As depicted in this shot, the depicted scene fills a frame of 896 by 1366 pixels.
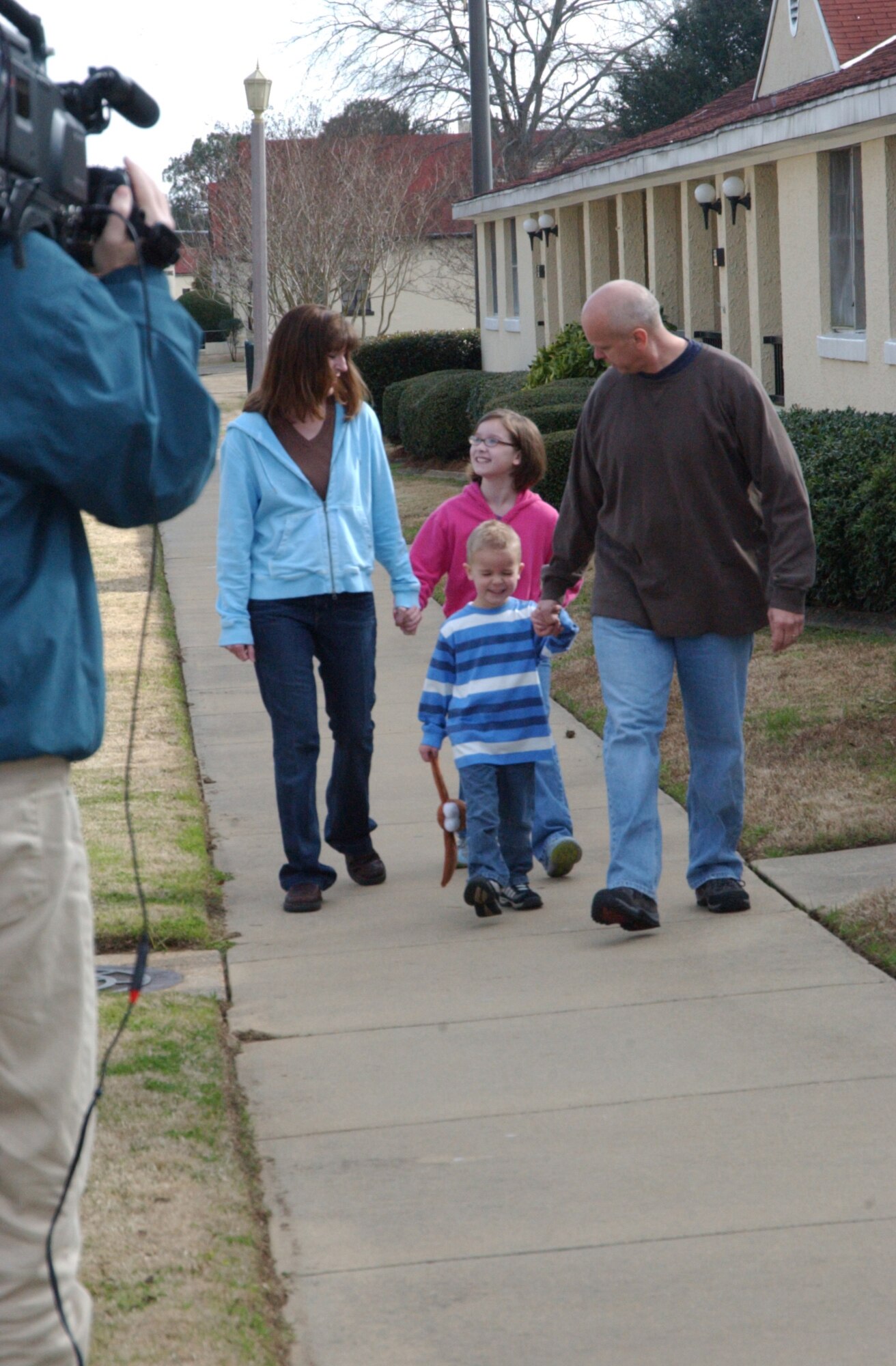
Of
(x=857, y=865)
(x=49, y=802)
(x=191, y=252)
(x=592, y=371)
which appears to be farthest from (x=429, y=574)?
(x=191, y=252)

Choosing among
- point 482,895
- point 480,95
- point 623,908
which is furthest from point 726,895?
point 480,95

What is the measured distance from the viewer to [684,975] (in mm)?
4930

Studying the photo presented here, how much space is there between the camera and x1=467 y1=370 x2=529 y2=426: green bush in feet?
70.5

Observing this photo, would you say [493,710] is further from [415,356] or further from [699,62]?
[699,62]

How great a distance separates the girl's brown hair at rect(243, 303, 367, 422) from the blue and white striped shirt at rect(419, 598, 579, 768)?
84 centimetres

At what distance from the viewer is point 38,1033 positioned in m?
2.33

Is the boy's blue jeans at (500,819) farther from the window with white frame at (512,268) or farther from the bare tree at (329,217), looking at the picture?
the bare tree at (329,217)

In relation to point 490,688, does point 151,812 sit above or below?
below

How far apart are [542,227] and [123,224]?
22069mm

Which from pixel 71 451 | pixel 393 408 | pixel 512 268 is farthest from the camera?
pixel 512 268

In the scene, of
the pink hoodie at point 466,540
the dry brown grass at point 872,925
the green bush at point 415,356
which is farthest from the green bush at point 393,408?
the dry brown grass at point 872,925

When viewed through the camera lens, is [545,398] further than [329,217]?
No

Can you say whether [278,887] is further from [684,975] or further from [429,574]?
[684,975]

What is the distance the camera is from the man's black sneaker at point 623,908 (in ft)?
16.9
